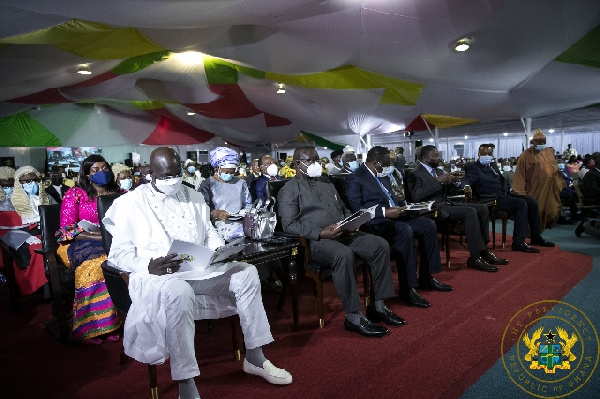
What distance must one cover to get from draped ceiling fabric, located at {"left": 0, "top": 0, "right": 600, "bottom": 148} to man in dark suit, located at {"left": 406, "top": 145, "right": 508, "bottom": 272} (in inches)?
87.2

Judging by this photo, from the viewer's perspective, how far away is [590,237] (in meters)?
6.93

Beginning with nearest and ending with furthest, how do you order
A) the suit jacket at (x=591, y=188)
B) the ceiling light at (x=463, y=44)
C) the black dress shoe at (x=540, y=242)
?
1. the black dress shoe at (x=540, y=242)
2. the ceiling light at (x=463, y=44)
3. the suit jacket at (x=591, y=188)

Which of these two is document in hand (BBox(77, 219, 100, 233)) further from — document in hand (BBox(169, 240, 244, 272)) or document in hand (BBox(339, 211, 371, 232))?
document in hand (BBox(339, 211, 371, 232))

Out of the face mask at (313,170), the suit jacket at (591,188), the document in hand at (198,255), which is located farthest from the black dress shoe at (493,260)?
the document in hand at (198,255)

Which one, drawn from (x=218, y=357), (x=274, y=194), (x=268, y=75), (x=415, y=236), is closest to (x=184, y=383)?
(x=218, y=357)

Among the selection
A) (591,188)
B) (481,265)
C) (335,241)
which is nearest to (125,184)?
(335,241)

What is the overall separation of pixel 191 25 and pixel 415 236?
4262mm

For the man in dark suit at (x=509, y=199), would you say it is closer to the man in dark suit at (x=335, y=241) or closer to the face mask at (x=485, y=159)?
the face mask at (x=485, y=159)

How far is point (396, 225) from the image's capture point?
156 inches

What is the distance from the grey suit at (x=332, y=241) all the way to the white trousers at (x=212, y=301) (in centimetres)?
89

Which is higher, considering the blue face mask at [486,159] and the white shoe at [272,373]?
the blue face mask at [486,159]

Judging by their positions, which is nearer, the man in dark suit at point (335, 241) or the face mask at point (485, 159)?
the man in dark suit at point (335, 241)

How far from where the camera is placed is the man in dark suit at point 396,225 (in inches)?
151

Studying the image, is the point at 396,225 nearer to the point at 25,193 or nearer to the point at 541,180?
the point at 541,180
